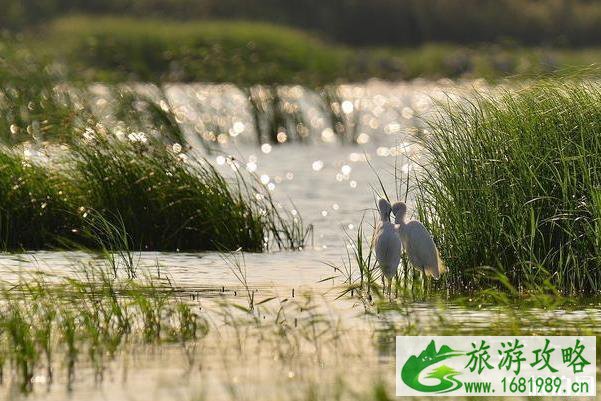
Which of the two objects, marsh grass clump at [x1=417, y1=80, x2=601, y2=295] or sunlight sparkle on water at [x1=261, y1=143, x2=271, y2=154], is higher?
sunlight sparkle on water at [x1=261, y1=143, x2=271, y2=154]

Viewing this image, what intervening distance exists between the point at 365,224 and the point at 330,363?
7.72 meters

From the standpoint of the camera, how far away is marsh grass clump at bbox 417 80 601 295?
29.6 feet

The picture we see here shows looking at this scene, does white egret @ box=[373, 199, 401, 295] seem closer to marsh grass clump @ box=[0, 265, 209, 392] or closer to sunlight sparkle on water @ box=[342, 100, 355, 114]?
marsh grass clump @ box=[0, 265, 209, 392]

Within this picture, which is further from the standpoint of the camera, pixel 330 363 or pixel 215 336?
pixel 215 336

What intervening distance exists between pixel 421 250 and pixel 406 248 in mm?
269

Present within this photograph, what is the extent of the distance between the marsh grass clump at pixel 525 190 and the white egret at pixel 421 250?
0.18m

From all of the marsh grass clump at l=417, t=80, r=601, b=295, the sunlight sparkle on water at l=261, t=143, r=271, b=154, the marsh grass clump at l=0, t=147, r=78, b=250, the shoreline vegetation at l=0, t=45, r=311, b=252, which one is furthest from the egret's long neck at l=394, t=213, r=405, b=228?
the sunlight sparkle on water at l=261, t=143, r=271, b=154

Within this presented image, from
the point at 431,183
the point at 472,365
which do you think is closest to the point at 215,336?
the point at 472,365

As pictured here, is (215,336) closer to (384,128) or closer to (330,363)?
(330,363)

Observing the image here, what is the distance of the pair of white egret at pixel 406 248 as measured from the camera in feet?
30.4

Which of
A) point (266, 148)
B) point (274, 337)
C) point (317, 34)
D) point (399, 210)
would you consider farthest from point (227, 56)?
point (274, 337)

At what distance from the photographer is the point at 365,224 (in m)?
14.8

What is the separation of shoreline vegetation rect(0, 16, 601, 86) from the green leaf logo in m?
21.6

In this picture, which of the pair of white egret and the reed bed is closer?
the pair of white egret
